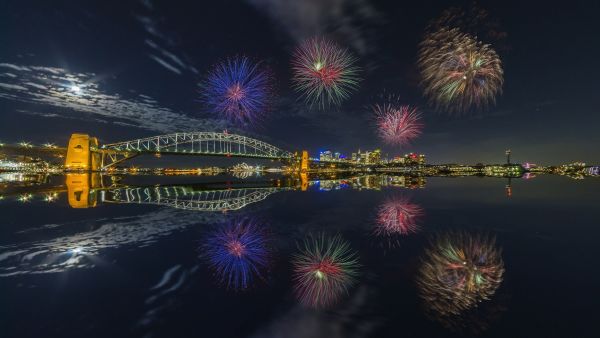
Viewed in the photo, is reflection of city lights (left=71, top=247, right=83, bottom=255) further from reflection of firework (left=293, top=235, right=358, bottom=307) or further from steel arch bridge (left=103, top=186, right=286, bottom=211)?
steel arch bridge (left=103, top=186, right=286, bottom=211)

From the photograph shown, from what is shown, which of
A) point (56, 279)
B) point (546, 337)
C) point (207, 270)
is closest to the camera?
point (546, 337)

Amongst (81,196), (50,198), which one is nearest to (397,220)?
(81,196)

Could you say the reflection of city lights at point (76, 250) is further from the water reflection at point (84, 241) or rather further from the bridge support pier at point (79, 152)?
the bridge support pier at point (79, 152)

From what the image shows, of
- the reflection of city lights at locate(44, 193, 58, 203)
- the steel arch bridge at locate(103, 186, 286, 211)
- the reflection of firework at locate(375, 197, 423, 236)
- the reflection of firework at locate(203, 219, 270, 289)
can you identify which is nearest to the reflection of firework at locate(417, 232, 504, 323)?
the reflection of firework at locate(375, 197, 423, 236)

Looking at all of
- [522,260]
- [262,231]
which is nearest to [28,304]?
[262,231]

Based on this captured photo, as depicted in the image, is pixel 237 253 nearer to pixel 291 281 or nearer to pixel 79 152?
pixel 291 281

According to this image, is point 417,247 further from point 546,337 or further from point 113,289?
point 113,289
